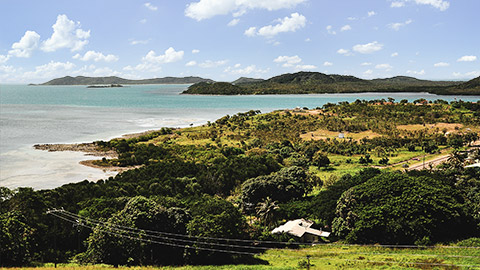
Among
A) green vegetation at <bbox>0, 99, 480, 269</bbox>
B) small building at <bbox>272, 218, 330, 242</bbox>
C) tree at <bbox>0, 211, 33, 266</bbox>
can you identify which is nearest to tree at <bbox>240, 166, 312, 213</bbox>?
green vegetation at <bbox>0, 99, 480, 269</bbox>

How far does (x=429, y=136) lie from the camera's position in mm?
64750

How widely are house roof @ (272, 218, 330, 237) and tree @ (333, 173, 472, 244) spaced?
1.59m

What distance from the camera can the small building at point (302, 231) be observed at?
1056 inches

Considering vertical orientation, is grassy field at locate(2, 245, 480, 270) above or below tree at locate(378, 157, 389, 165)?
below

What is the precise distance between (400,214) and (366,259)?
4954mm

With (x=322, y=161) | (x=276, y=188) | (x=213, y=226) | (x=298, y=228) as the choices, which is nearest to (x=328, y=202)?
(x=298, y=228)

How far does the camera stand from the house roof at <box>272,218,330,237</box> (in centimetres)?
2689

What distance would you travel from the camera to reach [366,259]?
72.8ft

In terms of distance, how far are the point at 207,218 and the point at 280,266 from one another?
5.62 m

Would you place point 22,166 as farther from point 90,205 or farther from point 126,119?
point 126,119

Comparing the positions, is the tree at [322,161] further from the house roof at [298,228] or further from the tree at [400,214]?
the house roof at [298,228]

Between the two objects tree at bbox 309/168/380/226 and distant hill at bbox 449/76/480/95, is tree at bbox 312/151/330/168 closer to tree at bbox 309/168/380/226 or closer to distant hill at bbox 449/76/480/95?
tree at bbox 309/168/380/226

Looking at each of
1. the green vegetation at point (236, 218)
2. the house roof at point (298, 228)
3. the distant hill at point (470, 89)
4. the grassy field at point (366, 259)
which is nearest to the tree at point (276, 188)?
the green vegetation at point (236, 218)

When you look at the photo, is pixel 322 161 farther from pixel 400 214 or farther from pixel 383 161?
pixel 400 214
